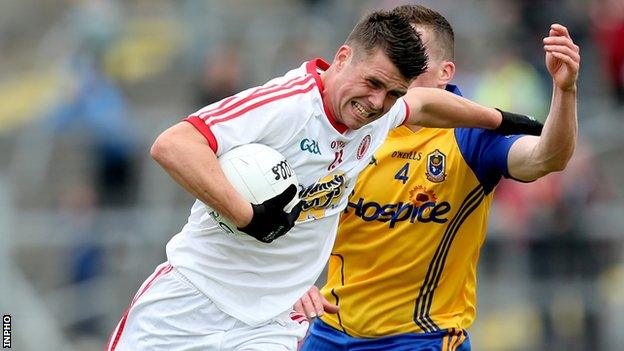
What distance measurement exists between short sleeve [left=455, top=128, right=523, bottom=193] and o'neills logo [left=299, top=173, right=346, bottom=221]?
90 centimetres

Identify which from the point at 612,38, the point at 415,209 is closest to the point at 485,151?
the point at 415,209

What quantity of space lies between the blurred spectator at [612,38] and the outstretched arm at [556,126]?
7.71m

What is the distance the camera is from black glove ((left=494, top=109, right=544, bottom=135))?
7.15m

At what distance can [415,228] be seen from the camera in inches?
286

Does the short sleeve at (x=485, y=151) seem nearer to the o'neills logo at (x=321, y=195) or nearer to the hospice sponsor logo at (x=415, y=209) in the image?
the hospice sponsor logo at (x=415, y=209)

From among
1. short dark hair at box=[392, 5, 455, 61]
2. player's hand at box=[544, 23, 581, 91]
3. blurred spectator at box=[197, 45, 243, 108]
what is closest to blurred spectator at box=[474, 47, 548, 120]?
blurred spectator at box=[197, 45, 243, 108]

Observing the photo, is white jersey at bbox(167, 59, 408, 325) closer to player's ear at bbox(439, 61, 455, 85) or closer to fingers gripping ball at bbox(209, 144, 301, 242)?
fingers gripping ball at bbox(209, 144, 301, 242)

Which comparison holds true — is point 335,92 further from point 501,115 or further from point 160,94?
point 160,94

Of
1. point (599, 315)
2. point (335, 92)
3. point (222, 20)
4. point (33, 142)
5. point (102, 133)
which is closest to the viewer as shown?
point (335, 92)

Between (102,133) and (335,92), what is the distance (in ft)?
28.0

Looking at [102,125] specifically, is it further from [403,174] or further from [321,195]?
[321,195]

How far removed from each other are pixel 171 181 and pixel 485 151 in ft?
26.8

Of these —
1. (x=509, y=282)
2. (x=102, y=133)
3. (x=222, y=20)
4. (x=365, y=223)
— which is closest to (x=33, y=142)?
(x=102, y=133)

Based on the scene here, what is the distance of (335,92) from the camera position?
20.5 feet
